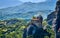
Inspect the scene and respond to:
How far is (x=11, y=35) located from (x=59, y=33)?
269 inches

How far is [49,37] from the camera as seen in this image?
888 inches

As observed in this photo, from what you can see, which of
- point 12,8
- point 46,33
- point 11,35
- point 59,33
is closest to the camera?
point 59,33

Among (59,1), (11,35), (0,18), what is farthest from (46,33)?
(0,18)

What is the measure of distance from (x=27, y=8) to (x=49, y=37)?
2911 centimetres

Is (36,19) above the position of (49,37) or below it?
above

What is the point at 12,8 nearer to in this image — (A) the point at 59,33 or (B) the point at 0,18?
(B) the point at 0,18

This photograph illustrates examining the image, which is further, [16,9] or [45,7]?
[16,9]

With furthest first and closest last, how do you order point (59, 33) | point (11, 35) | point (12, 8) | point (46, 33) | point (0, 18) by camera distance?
1. point (12, 8)
2. point (0, 18)
3. point (11, 35)
4. point (46, 33)
5. point (59, 33)

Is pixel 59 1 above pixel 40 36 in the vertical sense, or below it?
above

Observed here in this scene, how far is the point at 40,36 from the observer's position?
860 inches

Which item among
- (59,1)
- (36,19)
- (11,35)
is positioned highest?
(59,1)

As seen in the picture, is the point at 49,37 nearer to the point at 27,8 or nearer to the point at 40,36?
the point at 40,36

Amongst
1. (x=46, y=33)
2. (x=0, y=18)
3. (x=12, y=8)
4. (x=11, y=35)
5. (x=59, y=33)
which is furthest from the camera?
(x=12, y=8)

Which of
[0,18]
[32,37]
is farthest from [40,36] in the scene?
[0,18]
